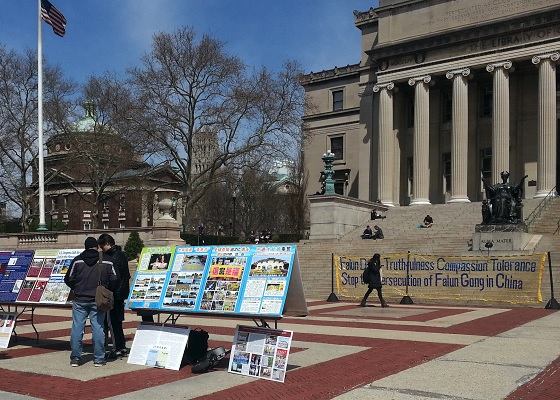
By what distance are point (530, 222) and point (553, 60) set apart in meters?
13.1

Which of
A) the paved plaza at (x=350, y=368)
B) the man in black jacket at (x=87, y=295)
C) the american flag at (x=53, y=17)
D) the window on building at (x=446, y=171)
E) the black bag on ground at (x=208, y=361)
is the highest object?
the american flag at (x=53, y=17)

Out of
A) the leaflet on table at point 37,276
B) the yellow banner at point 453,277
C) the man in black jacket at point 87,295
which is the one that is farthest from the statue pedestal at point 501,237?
the man in black jacket at point 87,295

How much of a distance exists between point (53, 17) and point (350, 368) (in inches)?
1308

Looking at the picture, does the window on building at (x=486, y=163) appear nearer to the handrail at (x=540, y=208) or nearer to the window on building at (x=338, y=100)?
the handrail at (x=540, y=208)

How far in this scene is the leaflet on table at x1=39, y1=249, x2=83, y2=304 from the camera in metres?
11.0

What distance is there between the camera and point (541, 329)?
13.9 m

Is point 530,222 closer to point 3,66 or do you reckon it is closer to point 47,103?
point 47,103

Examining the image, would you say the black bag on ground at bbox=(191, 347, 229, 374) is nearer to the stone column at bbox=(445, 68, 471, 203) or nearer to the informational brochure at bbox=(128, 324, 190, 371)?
the informational brochure at bbox=(128, 324, 190, 371)

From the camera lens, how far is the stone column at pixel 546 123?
41.6m

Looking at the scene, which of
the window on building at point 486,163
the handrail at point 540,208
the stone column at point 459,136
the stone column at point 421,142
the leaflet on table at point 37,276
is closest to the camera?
the leaflet on table at point 37,276

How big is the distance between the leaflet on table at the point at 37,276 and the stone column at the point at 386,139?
129ft

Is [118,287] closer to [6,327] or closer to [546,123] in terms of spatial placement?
[6,327]

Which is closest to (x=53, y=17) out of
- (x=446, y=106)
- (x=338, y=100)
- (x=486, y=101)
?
(x=446, y=106)

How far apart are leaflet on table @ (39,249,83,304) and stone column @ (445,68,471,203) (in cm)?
3739
